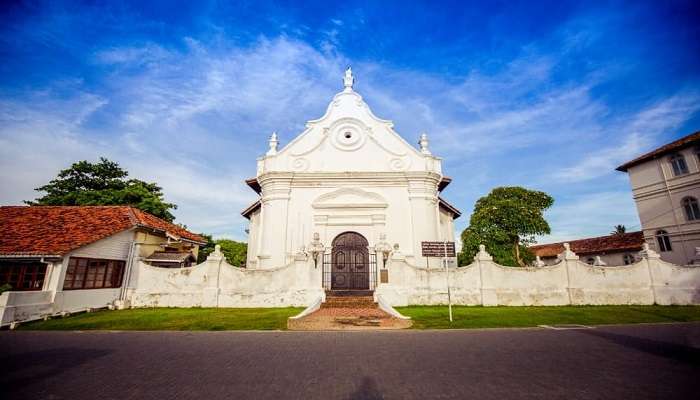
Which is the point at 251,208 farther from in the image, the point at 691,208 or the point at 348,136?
the point at 691,208

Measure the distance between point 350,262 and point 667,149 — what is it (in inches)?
954

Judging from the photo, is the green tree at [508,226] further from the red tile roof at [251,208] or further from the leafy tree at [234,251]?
the leafy tree at [234,251]

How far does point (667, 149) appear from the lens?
72.7 feet

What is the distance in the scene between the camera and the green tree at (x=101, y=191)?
24734 mm

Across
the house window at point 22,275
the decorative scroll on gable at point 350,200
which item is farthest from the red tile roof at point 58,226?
the decorative scroll on gable at point 350,200

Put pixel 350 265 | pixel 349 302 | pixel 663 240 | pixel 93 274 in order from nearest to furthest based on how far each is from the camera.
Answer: pixel 349 302 → pixel 93 274 → pixel 350 265 → pixel 663 240

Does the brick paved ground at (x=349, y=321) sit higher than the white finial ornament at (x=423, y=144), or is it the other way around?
the white finial ornament at (x=423, y=144)

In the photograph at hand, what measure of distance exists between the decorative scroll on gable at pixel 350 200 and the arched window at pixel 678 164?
71.6ft

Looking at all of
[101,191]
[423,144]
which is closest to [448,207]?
[423,144]

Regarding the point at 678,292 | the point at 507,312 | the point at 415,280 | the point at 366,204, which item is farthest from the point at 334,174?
the point at 678,292

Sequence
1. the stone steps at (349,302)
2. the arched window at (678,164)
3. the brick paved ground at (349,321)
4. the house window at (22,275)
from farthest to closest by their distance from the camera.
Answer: the arched window at (678,164), the stone steps at (349,302), the house window at (22,275), the brick paved ground at (349,321)

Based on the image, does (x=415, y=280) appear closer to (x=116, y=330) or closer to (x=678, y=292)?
(x=116, y=330)

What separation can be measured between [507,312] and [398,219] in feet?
23.7

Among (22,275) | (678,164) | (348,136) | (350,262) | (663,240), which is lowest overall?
(22,275)
